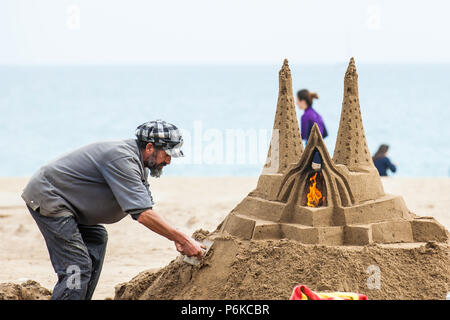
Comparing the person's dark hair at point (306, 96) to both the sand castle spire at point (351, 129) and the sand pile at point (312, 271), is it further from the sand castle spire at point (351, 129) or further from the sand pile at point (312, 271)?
the sand pile at point (312, 271)

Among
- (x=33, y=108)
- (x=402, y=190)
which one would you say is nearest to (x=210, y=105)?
(x=33, y=108)

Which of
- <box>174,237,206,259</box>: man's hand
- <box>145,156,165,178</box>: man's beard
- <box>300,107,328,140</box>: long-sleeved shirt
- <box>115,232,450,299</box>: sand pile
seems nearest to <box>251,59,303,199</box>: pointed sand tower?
<box>115,232,450,299</box>: sand pile

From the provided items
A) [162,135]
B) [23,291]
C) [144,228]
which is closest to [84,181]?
[162,135]

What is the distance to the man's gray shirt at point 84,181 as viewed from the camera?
3.81m

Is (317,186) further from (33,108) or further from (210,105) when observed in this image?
(33,108)

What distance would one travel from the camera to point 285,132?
4.81 meters

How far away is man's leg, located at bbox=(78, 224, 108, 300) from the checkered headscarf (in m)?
0.69

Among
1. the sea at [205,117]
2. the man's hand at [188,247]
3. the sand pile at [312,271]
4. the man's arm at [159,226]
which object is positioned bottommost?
the sea at [205,117]

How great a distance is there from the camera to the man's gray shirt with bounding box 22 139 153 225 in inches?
150

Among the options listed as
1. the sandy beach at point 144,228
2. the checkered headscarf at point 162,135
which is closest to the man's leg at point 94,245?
the checkered headscarf at point 162,135

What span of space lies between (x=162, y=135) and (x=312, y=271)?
122 cm

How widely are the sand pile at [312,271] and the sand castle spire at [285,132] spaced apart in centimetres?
70

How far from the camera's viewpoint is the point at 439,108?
4962 centimetres

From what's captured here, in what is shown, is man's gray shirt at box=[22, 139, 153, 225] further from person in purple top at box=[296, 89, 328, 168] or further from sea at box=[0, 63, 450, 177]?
person in purple top at box=[296, 89, 328, 168]
